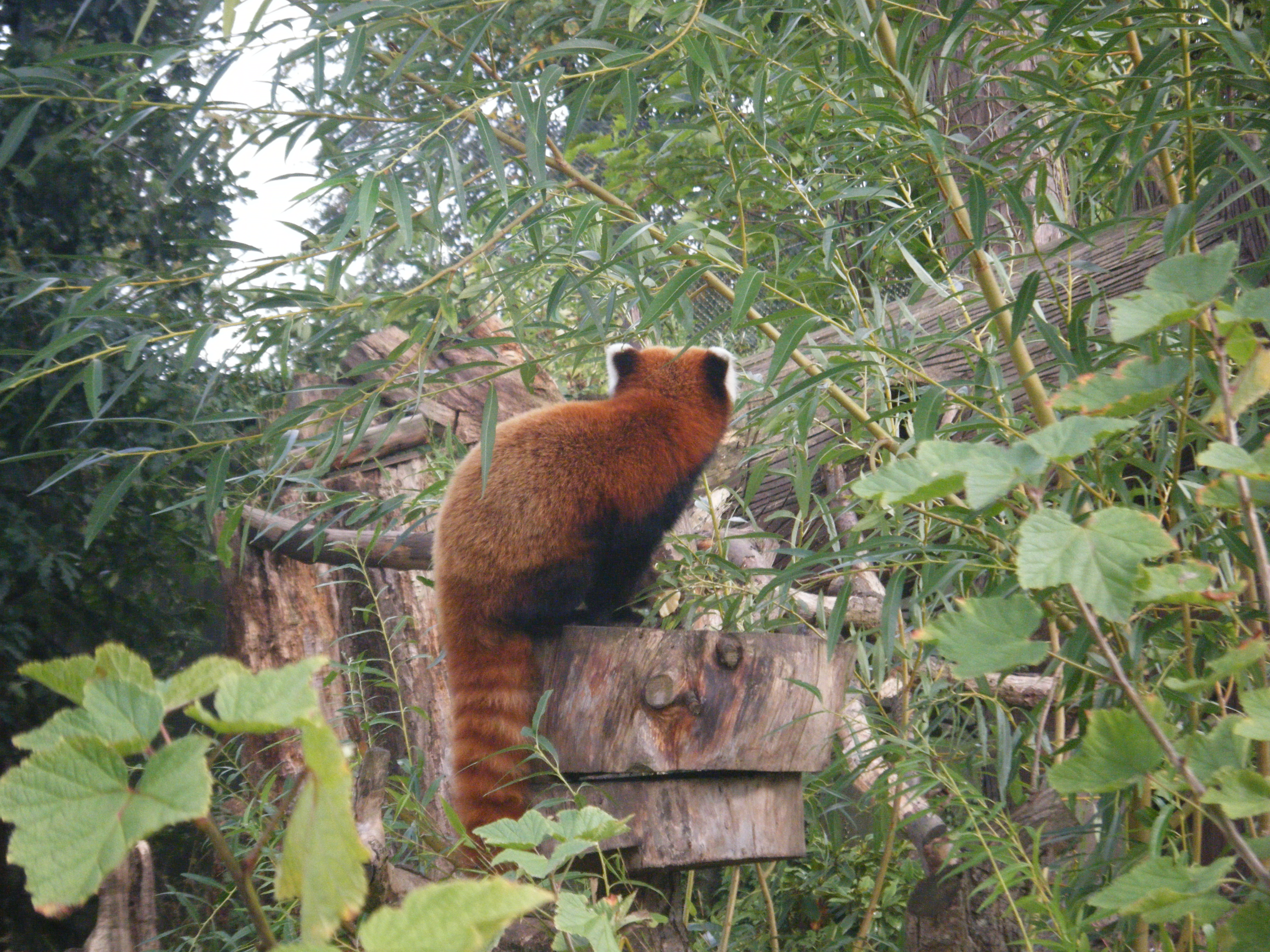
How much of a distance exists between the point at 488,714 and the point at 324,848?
1557 mm

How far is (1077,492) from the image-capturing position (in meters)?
1.51

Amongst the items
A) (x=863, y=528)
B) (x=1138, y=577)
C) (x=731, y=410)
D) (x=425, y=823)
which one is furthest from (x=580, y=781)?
(x=1138, y=577)

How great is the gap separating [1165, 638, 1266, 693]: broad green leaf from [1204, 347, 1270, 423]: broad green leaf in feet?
0.66

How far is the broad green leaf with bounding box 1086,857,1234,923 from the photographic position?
2.35 ft

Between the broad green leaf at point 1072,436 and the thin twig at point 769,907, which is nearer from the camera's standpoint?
the broad green leaf at point 1072,436

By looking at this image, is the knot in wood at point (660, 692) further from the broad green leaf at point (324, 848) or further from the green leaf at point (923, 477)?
the broad green leaf at point (324, 848)

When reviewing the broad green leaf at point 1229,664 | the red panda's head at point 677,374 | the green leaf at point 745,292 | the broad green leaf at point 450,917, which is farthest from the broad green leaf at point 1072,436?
the red panda's head at point 677,374

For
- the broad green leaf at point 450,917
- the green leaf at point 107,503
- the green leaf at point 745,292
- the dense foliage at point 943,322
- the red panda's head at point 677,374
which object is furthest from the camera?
the red panda's head at point 677,374

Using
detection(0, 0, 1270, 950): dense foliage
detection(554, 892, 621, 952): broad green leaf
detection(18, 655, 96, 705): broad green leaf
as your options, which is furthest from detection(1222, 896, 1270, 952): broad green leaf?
detection(18, 655, 96, 705): broad green leaf

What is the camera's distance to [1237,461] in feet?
2.42

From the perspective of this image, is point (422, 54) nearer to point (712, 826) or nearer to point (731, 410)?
point (731, 410)

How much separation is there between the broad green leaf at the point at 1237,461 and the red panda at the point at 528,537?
4.58ft

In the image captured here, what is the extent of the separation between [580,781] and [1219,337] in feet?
4.51

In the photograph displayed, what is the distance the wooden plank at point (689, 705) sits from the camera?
179cm
